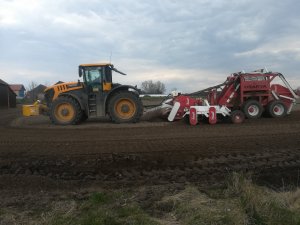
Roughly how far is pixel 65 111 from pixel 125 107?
2519mm

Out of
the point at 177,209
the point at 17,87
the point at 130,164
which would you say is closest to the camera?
the point at 177,209

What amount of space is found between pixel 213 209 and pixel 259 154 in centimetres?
414

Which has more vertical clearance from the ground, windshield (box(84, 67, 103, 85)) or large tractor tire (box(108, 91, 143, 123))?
windshield (box(84, 67, 103, 85))

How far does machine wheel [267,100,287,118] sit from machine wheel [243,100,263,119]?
59 cm

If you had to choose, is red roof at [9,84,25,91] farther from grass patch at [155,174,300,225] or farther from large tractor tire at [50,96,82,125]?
grass patch at [155,174,300,225]

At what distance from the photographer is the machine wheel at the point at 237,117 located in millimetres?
16750

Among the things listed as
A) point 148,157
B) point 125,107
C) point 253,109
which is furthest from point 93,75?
point 148,157

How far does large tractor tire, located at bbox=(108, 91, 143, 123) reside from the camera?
17422 mm

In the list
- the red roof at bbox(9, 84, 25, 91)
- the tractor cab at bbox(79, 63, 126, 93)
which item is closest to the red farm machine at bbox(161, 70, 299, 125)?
the tractor cab at bbox(79, 63, 126, 93)

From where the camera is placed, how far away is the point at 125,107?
17.6 metres

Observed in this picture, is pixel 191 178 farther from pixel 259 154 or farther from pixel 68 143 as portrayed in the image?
pixel 68 143

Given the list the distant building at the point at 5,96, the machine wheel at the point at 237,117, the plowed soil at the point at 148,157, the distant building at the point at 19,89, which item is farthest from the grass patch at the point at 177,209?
the distant building at the point at 19,89

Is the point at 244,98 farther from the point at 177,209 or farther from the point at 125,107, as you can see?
the point at 177,209

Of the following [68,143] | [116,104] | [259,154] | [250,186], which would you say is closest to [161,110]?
[116,104]
